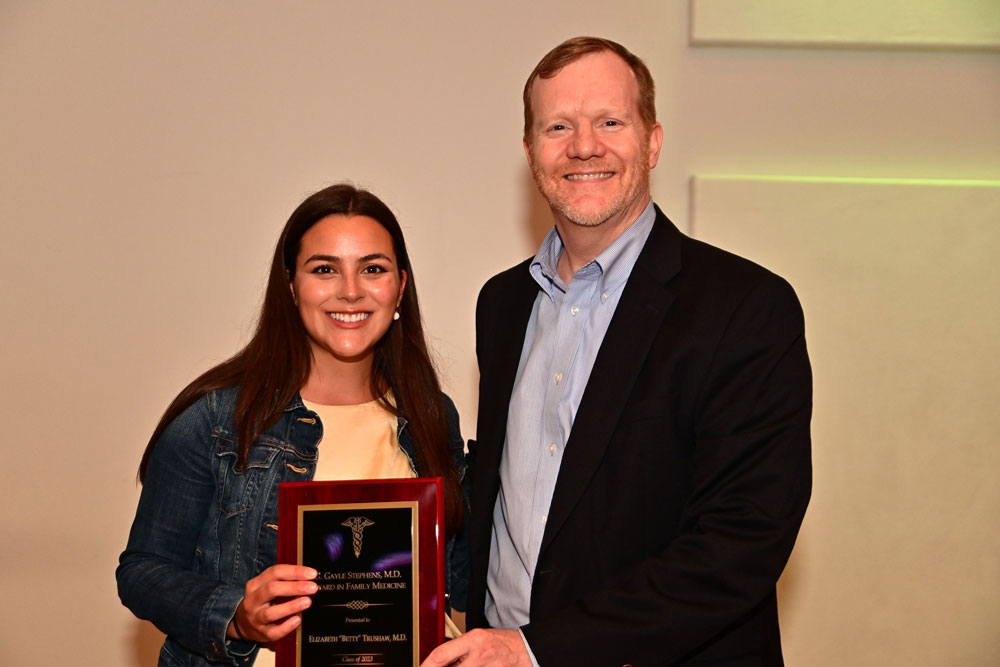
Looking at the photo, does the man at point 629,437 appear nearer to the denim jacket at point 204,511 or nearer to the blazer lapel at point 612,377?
the blazer lapel at point 612,377

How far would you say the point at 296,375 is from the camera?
2758 mm

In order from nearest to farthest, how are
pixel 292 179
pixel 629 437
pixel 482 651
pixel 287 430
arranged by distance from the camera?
pixel 482 651 → pixel 629 437 → pixel 287 430 → pixel 292 179

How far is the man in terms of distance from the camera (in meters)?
2.13

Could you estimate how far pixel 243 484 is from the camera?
258 centimetres

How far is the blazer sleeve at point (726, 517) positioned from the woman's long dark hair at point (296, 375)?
755 millimetres

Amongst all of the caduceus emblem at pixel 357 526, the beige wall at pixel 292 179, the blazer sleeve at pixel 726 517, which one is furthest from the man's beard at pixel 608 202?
the beige wall at pixel 292 179

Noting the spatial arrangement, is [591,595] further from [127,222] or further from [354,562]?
[127,222]

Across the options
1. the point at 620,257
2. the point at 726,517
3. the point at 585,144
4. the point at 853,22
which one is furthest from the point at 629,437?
the point at 853,22

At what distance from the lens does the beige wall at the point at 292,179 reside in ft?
13.8

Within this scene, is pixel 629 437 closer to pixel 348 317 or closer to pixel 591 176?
pixel 591 176

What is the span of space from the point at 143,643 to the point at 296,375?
2.39 meters

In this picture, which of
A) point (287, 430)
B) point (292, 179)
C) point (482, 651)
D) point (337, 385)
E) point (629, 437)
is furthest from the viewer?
point (292, 179)

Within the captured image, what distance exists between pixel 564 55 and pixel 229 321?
240cm

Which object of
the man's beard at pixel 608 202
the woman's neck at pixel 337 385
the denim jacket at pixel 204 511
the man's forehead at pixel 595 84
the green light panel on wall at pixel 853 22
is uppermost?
the green light panel on wall at pixel 853 22
